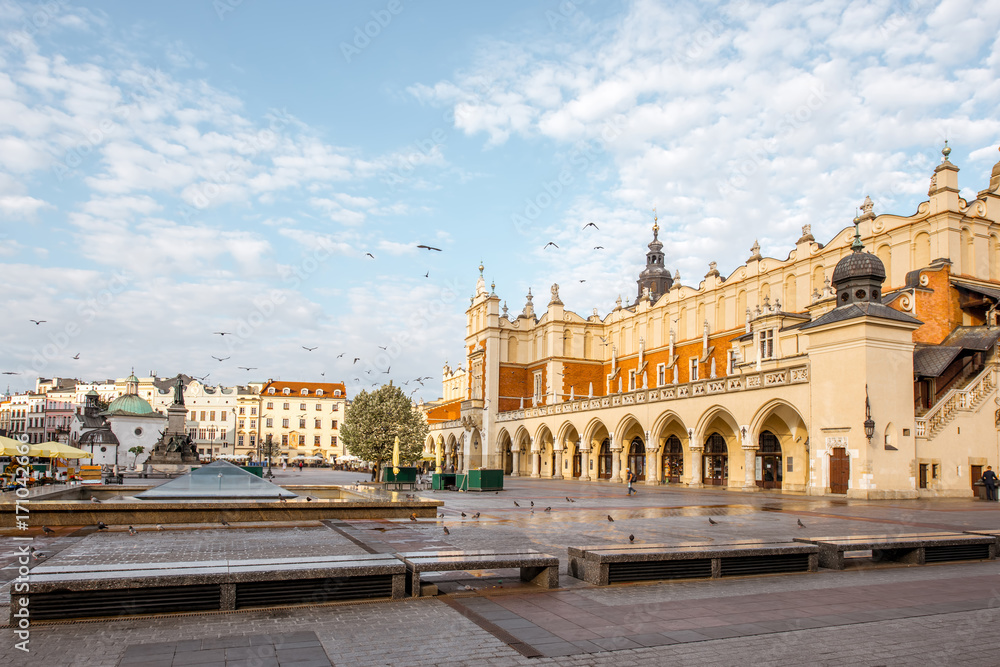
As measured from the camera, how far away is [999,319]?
117ft

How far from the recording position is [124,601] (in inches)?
272

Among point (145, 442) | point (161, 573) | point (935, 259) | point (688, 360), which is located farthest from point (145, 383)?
point (161, 573)

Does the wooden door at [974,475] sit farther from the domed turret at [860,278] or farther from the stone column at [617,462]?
the stone column at [617,462]

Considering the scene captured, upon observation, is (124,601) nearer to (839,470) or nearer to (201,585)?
(201,585)

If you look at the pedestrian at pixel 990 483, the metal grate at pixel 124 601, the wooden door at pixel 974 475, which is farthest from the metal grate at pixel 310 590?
the wooden door at pixel 974 475

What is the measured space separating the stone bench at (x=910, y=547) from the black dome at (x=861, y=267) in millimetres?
20422

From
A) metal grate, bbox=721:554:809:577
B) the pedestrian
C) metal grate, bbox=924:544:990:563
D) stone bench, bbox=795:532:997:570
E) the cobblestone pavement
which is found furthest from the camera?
the pedestrian

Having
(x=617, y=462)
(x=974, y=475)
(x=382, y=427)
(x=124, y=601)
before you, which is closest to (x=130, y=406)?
(x=382, y=427)

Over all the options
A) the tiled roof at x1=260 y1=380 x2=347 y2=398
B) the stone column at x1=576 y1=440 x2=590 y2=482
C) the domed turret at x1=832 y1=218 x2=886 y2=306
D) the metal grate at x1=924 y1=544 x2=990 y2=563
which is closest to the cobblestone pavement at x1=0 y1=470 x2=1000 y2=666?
the metal grate at x1=924 y1=544 x2=990 y2=563

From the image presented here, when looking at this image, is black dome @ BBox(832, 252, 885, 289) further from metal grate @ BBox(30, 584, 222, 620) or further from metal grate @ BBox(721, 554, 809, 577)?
metal grate @ BBox(30, 584, 222, 620)

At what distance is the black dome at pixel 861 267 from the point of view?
30.4 metres

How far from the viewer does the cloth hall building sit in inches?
1125

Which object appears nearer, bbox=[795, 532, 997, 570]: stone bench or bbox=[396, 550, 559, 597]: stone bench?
bbox=[396, 550, 559, 597]: stone bench

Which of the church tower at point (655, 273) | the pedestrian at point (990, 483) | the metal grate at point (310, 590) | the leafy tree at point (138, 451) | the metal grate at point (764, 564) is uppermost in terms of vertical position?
the church tower at point (655, 273)
